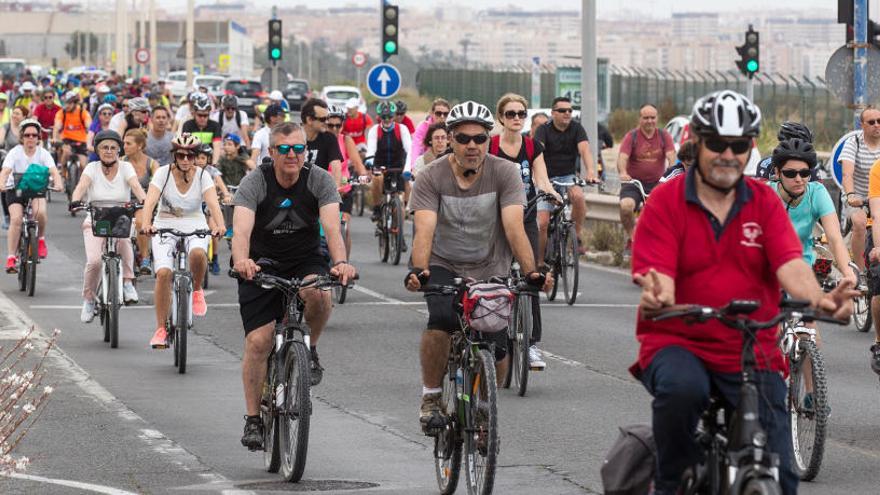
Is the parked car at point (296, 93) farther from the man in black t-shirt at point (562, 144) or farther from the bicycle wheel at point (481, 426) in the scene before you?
the bicycle wheel at point (481, 426)

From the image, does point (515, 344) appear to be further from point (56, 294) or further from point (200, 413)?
point (56, 294)

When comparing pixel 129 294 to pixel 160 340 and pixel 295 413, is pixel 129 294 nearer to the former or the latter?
pixel 160 340

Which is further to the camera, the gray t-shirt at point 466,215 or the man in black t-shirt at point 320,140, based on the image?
the man in black t-shirt at point 320,140

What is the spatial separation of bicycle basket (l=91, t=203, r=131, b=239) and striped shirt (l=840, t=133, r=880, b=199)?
5999mm

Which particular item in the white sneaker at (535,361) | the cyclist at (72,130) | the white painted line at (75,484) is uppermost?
the cyclist at (72,130)

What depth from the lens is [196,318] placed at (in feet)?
59.1

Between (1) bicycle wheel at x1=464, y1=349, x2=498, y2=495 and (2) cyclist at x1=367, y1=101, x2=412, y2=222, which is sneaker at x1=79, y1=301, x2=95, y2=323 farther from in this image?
(1) bicycle wheel at x1=464, y1=349, x2=498, y2=495

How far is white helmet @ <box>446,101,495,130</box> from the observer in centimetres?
974

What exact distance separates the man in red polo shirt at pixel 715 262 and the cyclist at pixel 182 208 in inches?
336

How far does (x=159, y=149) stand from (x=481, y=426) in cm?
1387

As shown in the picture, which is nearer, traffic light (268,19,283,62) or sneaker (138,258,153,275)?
sneaker (138,258,153,275)

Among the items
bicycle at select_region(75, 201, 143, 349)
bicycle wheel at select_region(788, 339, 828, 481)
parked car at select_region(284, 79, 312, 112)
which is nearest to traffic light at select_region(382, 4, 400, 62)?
bicycle at select_region(75, 201, 143, 349)

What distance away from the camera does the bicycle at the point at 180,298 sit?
46.6 ft

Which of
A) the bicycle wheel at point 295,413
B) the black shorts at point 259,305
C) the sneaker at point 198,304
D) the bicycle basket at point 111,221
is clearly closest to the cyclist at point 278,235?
the black shorts at point 259,305
